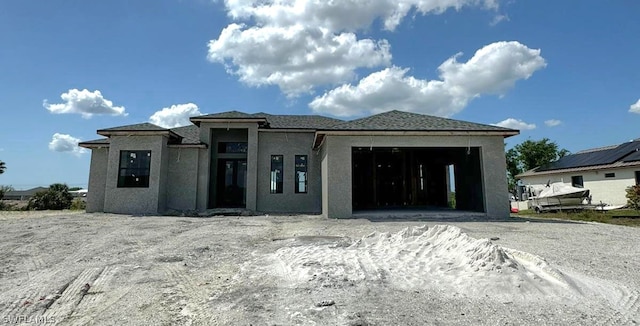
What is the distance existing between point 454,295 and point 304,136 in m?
12.8

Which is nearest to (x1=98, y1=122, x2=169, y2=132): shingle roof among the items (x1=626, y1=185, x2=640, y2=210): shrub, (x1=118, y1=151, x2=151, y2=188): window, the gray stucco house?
the gray stucco house

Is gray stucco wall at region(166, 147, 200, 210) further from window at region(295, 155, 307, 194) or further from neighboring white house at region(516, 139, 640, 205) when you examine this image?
neighboring white house at region(516, 139, 640, 205)

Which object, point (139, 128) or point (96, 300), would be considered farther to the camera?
point (139, 128)

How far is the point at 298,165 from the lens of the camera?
1558 cm

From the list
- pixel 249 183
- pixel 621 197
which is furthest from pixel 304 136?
pixel 621 197

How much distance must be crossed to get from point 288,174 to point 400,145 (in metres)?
5.82

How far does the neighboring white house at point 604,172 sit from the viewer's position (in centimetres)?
1777

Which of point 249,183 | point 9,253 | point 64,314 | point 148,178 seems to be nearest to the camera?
point 64,314

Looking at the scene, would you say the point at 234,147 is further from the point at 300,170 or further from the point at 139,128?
the point at 139,128

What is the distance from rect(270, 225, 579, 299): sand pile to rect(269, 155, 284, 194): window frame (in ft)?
31.9

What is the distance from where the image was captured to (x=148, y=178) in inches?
554

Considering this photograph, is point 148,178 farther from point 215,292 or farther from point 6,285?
point 215,292

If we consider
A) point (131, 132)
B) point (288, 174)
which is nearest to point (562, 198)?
point (288, 174)

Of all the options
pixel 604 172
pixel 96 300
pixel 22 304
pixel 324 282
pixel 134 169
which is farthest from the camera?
pixel 604 172
